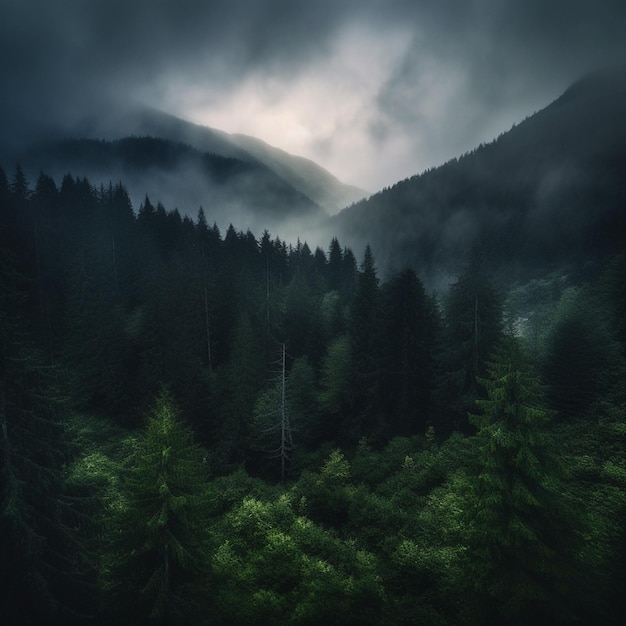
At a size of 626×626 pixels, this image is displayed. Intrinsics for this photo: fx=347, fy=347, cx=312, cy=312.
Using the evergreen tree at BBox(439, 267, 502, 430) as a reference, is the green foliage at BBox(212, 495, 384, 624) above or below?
below

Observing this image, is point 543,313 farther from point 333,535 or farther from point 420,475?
point 333,535

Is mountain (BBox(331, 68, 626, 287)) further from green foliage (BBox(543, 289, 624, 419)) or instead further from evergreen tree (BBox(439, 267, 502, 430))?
evergreen tree (BBox(439, 267, 502, 430))

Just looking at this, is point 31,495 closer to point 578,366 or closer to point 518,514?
point 518,514

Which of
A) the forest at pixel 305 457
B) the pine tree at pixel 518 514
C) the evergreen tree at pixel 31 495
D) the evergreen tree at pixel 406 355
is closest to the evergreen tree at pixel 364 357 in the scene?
the forest at pixel 305 457

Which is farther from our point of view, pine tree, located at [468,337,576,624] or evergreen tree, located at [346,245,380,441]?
evergreen tree, located at [346,245,380,441]

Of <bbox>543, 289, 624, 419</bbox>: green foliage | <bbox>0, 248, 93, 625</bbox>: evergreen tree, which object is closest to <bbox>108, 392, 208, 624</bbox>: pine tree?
<bbox>0, 248, 93, 625</bbox>: evergreen tree

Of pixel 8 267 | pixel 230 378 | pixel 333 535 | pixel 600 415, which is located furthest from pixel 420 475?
pixel 8 267
